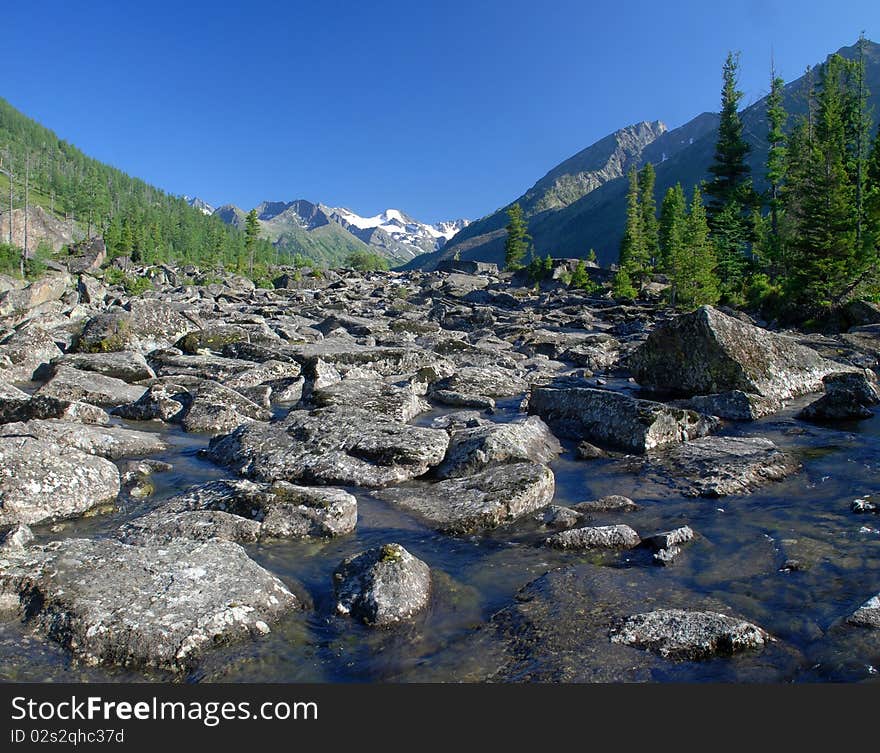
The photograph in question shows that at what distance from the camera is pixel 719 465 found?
37.8ft

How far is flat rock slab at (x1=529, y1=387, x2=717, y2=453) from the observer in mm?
13594

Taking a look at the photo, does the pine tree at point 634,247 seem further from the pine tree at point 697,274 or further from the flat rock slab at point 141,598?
the flat rock slab at point 141,598

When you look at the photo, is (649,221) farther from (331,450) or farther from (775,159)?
(331,450)

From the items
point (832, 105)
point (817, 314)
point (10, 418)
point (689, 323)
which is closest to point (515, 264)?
point (832, 105)

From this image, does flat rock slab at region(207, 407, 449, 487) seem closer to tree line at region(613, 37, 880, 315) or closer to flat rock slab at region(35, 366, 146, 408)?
flat rock slab at region(35, 366, 146, 408)

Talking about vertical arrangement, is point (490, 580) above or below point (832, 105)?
below

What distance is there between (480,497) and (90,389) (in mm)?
13671

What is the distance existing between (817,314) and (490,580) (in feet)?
121

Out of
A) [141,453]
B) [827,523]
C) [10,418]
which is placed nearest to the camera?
[827,523]

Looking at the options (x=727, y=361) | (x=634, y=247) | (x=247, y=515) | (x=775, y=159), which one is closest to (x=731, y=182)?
(x=775, y=159)

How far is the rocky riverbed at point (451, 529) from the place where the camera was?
5.86 m

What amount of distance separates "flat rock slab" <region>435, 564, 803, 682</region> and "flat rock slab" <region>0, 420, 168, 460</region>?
9549 millimetres

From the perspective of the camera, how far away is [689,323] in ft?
63.0

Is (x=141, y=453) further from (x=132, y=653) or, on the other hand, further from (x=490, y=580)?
(x=490, y=580)
